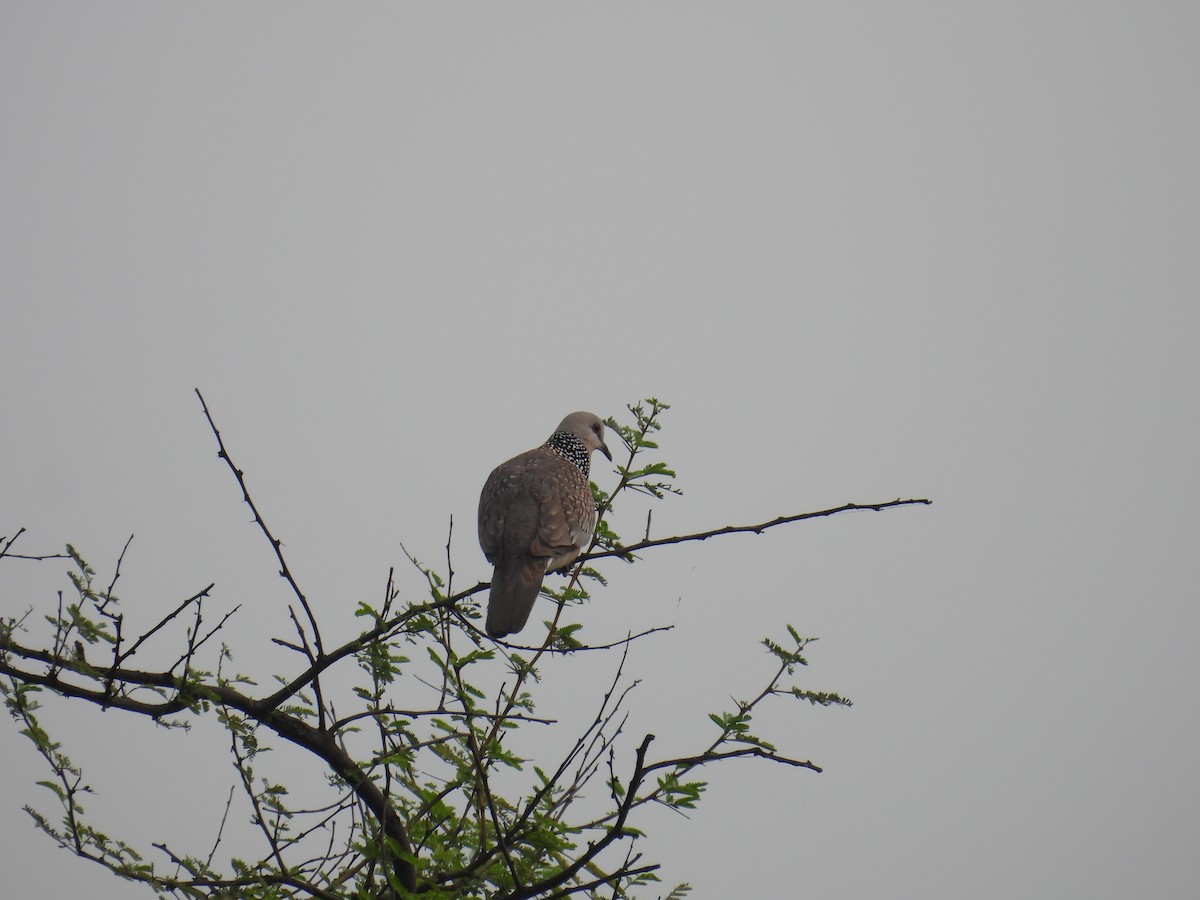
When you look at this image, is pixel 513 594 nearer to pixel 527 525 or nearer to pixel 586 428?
pixel 527 525

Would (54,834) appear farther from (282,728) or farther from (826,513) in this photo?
(826,513)

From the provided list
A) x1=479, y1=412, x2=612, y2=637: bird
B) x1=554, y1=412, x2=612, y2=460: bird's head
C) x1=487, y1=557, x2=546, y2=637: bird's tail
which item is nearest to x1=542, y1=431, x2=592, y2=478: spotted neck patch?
x1=554, y1=412, x2=612, y2=460: bird's head

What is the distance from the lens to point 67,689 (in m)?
2.19

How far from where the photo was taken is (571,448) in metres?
6.30

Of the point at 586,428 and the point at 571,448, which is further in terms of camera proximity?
the point at 586,428

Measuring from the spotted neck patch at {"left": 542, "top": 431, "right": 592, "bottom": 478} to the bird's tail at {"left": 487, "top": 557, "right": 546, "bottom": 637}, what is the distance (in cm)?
167

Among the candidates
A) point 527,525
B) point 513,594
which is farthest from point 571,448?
point 513,594

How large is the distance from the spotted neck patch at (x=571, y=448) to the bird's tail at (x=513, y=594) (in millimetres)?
1668

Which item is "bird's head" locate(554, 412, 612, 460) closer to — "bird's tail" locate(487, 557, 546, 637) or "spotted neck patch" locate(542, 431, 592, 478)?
"spotted neck patch" locate(542, 431, 592, 478)

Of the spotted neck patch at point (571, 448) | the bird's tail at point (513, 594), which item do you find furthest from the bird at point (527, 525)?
the spotted neck patch at point (571, 448)

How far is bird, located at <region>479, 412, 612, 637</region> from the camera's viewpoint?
14.3 ft

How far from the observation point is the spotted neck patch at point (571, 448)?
246 inches

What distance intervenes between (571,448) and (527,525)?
159 cm

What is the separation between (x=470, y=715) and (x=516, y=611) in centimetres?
197
